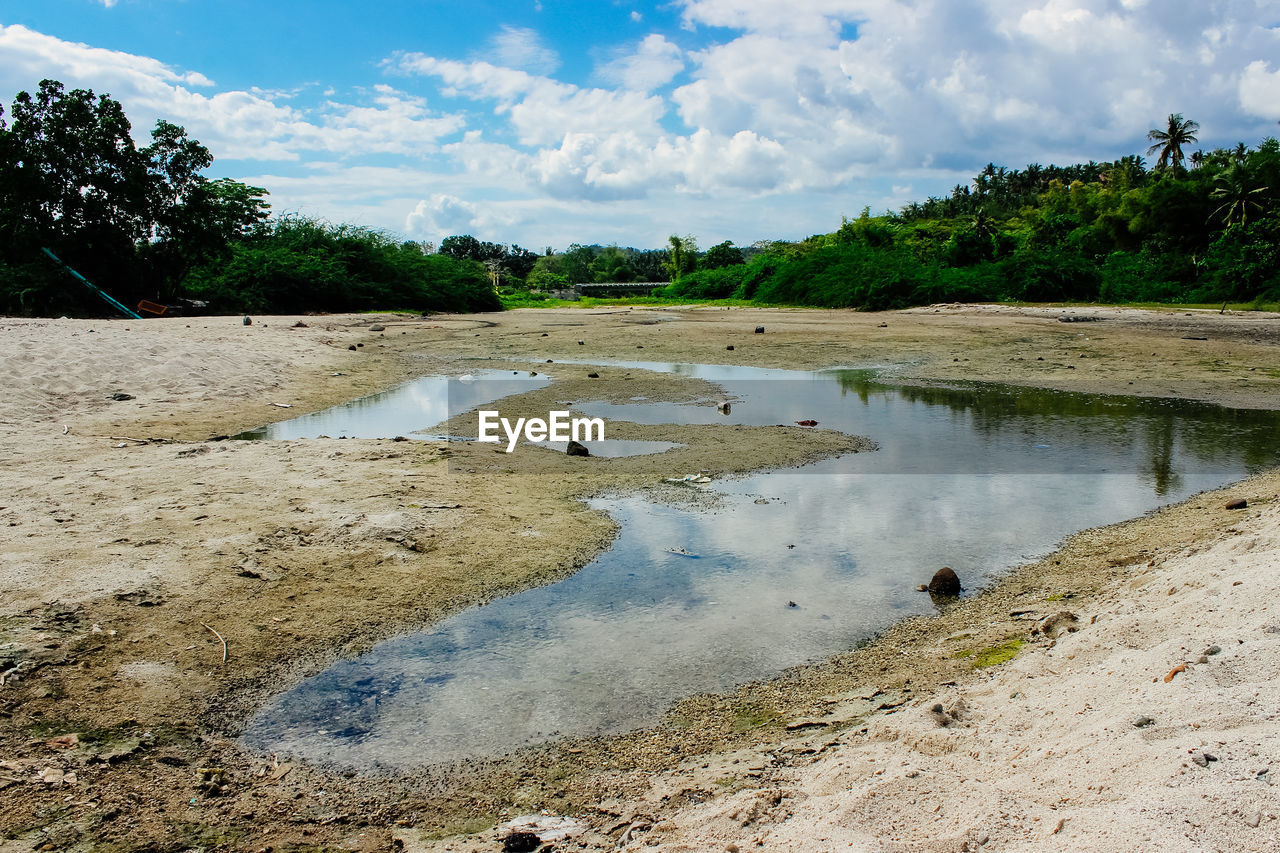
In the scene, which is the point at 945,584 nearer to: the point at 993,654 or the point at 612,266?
the point at 993,654

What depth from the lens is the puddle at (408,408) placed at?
31.6 feet

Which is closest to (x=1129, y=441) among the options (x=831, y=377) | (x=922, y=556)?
(x=922, y=556)

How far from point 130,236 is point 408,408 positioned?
2156cm

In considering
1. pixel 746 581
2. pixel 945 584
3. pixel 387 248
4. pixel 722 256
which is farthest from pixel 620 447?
pixel 722 256

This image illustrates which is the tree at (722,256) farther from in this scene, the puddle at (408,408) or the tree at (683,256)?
the puddle at (408,408)

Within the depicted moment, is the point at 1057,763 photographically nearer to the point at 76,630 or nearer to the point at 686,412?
the point at 76,630

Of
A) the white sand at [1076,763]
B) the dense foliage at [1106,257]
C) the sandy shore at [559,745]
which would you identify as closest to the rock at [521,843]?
the sandy shore at [559,745]

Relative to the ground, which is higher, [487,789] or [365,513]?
[365,513]

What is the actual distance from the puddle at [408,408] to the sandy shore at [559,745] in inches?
59.7

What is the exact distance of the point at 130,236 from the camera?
27203mm

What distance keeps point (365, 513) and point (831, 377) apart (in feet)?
35.4

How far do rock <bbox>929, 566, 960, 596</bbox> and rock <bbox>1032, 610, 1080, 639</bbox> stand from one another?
2.41 feet

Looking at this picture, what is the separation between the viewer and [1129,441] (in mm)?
9016

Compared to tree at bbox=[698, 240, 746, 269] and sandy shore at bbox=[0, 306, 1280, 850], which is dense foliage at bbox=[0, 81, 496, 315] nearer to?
sandy shore at bbox=[0, 306, 1280, 850]
